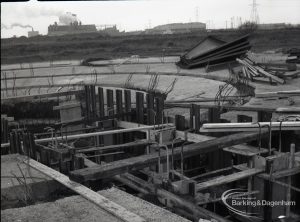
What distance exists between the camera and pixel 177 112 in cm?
1087

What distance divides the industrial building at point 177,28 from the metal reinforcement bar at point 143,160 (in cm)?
7056

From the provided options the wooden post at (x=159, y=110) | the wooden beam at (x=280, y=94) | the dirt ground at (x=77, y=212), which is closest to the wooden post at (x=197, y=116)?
the wooden post at (x=159, y=110)

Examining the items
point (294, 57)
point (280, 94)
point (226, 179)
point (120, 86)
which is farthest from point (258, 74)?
point (226, 179)

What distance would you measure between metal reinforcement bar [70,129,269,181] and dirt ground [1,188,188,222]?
547 millimetres

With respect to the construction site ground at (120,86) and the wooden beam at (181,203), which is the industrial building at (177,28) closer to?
the construction site ground at (120,86)

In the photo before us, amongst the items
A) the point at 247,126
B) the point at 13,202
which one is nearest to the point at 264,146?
the point at 247,126

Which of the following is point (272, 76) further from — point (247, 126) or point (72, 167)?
point (72, 167)

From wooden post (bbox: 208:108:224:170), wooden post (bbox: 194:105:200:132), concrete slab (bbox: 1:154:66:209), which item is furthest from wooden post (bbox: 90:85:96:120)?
concrete slab (bbox: 1:154:66:209)

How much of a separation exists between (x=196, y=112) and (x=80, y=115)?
219 inches

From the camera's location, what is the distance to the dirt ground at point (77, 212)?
4.11 m

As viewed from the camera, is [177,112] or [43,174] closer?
[43,174]

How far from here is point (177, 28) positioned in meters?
92.1

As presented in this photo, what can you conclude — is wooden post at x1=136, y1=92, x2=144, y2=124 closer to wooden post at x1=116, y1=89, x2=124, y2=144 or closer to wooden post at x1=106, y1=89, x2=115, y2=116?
wooden post at x1=116, y1=89, x2=124, y2=144

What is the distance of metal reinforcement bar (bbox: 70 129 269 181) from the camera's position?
5177 millimetres
